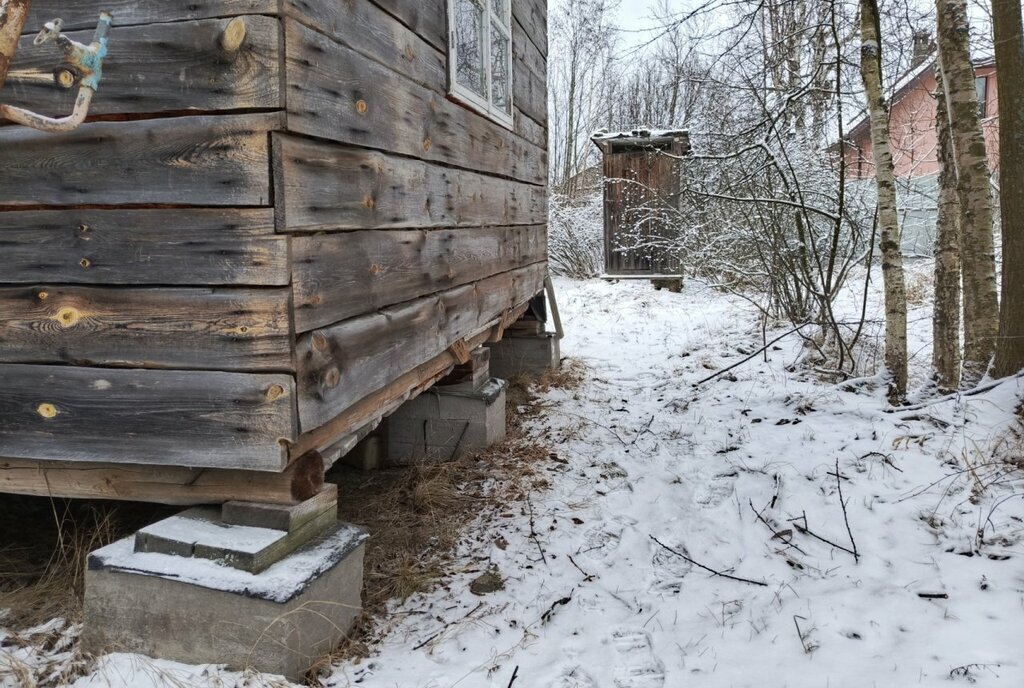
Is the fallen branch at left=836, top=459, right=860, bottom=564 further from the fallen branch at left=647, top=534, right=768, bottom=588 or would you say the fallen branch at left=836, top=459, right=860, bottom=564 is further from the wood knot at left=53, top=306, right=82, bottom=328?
the wood knot at left=53, top=306, right=82, bottom=328

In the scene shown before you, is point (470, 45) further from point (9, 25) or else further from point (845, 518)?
point (845, 518)

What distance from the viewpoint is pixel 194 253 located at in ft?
7.75

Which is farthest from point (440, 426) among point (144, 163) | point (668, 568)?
point (144, 163)

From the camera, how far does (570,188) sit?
18875 millimetres

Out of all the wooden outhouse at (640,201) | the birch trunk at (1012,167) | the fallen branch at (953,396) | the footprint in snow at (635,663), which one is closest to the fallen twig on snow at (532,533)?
the footprint in snow at (635,663)

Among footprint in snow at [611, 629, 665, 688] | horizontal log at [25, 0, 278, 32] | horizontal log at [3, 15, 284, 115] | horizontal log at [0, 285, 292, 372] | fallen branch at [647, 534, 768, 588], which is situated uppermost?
horizontal log at [25, 0, 278, 32]

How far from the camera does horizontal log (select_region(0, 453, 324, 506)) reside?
2.58m

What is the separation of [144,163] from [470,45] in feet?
8.13

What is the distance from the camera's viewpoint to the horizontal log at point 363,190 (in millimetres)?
2336

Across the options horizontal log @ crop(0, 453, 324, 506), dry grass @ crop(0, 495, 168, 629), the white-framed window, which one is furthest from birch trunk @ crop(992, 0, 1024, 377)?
dry grass @ crop(0, 495, 168, 629)

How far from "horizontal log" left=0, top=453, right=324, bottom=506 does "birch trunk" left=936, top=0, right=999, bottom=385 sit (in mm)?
4309

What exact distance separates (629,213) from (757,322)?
445cm

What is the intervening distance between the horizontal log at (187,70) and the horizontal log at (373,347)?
2.73 feet

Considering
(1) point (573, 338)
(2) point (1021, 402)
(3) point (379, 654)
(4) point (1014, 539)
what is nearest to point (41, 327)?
(3) point (379, 654)
